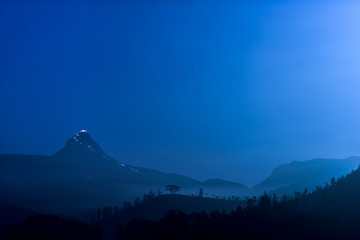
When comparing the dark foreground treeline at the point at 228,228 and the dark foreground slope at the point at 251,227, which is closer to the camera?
the dark foreground slope at the point at 251,227

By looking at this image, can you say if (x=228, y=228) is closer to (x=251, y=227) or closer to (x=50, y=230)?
(x=251, y=227)

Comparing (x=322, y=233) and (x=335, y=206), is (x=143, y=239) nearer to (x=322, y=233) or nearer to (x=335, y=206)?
(x=322, y=233)

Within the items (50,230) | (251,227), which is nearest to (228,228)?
(251,227)

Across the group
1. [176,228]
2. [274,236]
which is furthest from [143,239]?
[274,236]

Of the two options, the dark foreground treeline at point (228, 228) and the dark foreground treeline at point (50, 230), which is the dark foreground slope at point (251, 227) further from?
the dark foreground treeline at point (50, 230)

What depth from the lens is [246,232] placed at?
158 metres

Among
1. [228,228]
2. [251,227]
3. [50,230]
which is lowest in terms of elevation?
[50,230]

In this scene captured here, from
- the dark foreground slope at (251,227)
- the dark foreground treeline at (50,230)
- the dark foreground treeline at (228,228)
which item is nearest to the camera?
the dark foreground slope at (251,227)

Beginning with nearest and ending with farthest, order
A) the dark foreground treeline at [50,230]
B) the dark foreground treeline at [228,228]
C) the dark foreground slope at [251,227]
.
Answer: the dark foreground slope at [251,227], the dark foreground treeline at [228,228], the dark foreground treeline at [50,230]

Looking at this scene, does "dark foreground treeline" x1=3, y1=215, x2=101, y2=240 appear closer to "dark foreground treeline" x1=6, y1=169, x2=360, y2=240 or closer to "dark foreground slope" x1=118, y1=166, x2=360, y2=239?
"dark foreground treeline" x1=6, y1=169, x2=360, y2=240

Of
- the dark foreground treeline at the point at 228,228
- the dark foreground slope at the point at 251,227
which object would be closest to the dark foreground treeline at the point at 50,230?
the dark foreground treeline at the point at 228,228

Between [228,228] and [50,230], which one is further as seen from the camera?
[50,230]

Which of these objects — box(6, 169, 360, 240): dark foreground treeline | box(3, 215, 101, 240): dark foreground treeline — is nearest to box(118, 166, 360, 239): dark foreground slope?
box(6, 169, 360, 240): dark foreground treeline

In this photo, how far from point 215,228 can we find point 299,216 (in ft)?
103
